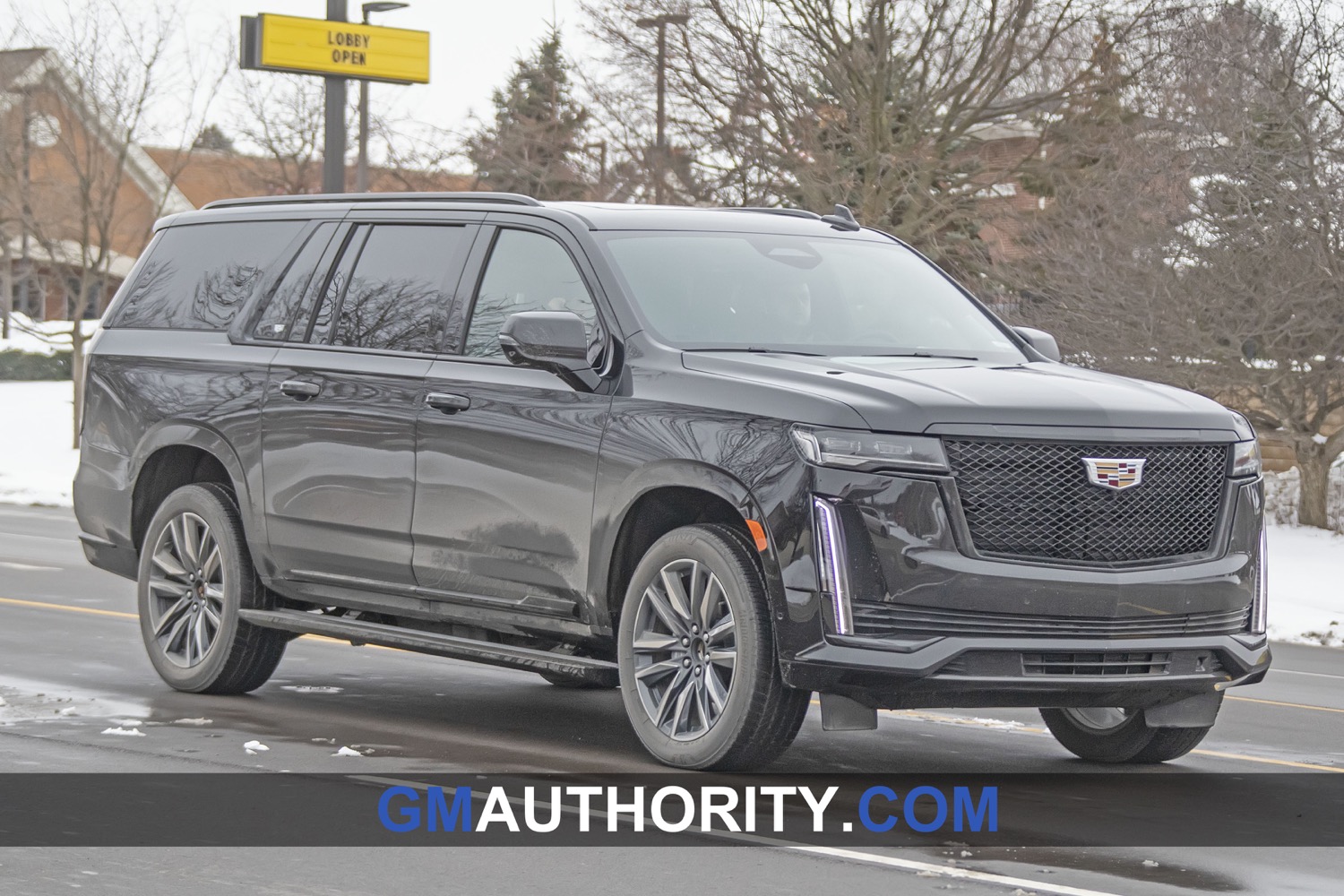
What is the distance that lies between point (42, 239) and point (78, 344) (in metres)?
1.76

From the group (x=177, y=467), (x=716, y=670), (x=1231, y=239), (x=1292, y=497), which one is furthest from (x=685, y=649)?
(x=1292, y=497)

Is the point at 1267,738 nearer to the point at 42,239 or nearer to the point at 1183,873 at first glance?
the point at 1183,873

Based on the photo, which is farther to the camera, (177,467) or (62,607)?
A: (62,607)

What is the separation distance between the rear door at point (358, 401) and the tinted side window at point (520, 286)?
0.59 feet

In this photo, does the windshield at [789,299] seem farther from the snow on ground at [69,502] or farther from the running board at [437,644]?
the snow on ground at [69,502]

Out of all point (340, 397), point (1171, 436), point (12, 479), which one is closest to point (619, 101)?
point (12, 479)

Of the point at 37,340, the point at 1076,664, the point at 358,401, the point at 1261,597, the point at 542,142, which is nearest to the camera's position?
the point at 1076,664

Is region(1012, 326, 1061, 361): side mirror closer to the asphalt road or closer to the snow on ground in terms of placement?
the asphalt road

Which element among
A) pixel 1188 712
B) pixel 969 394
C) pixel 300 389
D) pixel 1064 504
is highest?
pixel 969 394

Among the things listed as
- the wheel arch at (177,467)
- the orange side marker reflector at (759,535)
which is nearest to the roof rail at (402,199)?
the wheel arch at (177,467)

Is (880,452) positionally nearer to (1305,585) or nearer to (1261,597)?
(1261,597)

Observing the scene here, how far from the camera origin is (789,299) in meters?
8.40

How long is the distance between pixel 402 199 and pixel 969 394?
306 cm

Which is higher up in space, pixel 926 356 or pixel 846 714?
pixel 926 356
